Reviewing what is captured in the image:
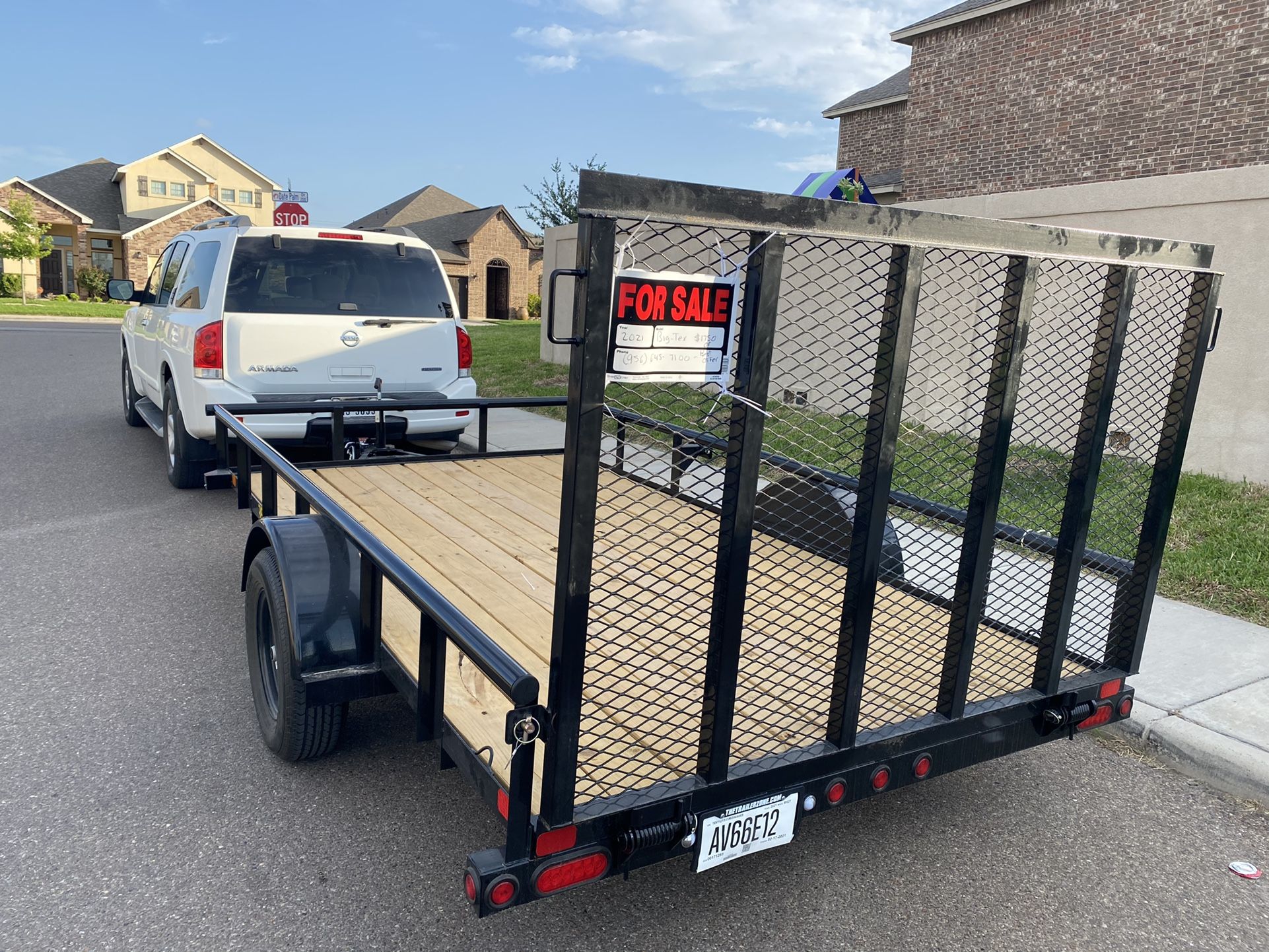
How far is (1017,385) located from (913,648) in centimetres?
114

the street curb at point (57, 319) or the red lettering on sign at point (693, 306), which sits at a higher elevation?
the red lettering on sign at point (693, 306)

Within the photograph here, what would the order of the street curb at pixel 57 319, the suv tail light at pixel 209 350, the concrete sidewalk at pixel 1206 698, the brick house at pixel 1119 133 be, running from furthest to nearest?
1. the street curb at pixel 57 319
2. the brick house at pixel 1119 133
3. the suv tail light at pixel 209 350
4. the concrete sidewalk at pixel 1206 698

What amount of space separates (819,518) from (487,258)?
4445 cm

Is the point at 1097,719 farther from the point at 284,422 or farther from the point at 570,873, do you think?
the point at 284,422

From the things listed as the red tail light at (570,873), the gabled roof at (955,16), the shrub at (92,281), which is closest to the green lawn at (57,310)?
the shrub at (92,281)

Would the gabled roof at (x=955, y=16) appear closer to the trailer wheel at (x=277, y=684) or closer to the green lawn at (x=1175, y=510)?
the green lawn at (x=1175, y=510)

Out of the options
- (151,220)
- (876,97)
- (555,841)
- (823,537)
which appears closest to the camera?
(555,841)

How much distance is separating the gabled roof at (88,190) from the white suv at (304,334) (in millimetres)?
49485

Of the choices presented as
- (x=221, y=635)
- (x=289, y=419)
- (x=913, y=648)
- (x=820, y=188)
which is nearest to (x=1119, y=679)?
(x=913, y=648)

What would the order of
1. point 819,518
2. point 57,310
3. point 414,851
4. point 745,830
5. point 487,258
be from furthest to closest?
1. point 487,258
2. point 57,310
3. point 819,518
4. point 414,851
5. point 745,830

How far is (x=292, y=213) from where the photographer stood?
1361cm

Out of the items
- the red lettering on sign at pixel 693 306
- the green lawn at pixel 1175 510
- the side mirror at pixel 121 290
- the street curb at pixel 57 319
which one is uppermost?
the red lettering on sign at pixel 693 306

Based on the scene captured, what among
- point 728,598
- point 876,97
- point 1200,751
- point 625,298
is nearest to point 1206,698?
point 1200,751

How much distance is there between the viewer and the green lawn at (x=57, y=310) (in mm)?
34938
